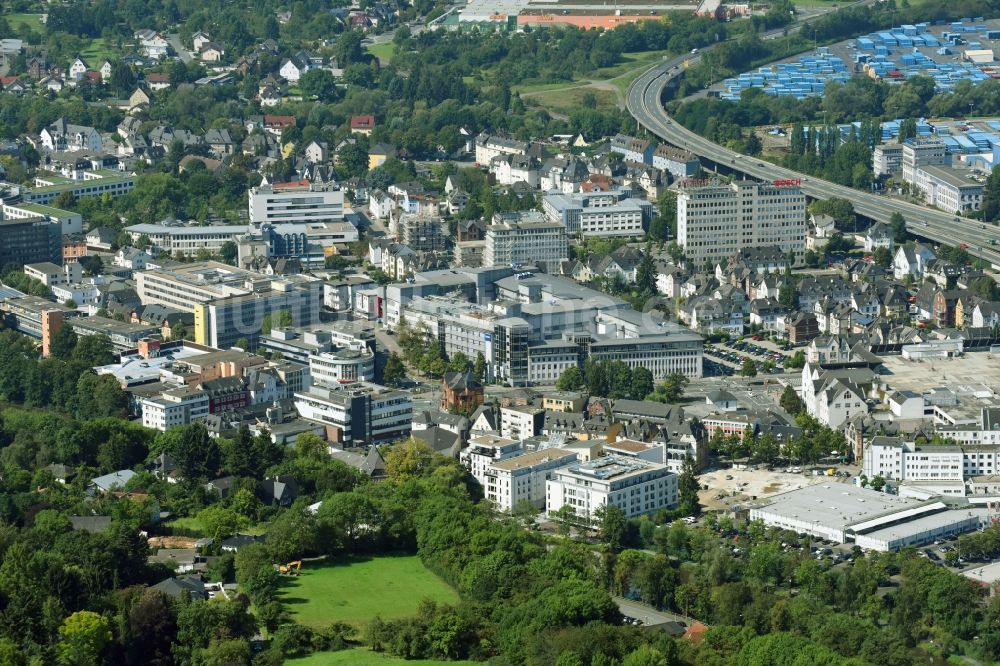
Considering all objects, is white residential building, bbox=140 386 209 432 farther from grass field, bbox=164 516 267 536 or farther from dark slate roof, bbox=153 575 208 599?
dark slate roof, bbox=153 575 208 599

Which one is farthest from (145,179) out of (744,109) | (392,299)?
(744,109)

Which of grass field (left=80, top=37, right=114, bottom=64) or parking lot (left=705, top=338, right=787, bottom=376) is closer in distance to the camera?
parking lot (left=705, top=338, right=787, bottom=376)

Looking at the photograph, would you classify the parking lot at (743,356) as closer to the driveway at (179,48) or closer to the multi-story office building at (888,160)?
the multi-story office building at (888,160)

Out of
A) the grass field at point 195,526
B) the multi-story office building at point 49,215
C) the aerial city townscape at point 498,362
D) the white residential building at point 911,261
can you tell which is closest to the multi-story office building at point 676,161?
the aerial city townscape at point 498,362

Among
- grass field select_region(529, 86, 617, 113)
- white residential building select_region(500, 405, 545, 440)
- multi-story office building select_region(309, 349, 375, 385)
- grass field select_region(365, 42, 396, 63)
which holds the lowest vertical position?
white residential building select_region(500, 405, 545, 440)

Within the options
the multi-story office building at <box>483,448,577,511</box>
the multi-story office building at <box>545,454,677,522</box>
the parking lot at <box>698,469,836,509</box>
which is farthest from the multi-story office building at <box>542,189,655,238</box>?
the multi-story office building at <box>545,454,677,522</box>

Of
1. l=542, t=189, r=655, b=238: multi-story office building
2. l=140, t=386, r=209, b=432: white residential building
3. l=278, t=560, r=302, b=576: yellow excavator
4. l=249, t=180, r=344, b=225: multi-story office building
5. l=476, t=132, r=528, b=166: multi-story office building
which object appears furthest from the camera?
l=476, t=132, r=528, b=166: multi-story office building

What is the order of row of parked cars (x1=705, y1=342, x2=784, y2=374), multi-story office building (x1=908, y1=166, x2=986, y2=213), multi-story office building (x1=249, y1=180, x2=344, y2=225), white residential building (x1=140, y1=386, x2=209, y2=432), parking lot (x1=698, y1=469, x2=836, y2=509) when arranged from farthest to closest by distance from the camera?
multi-story office building (x1=908, y1=166, x2=986, y2=213), multi-story office building (x1=249, y1=180, x2=344, y2=225), row of parked cars (x1=705, y1=342, x2=784, y2=374), white residential building (x1=140, y1=386, x2=209, y2=432), parking lot (x1=698, y1=469, x2=836, y2=509)
